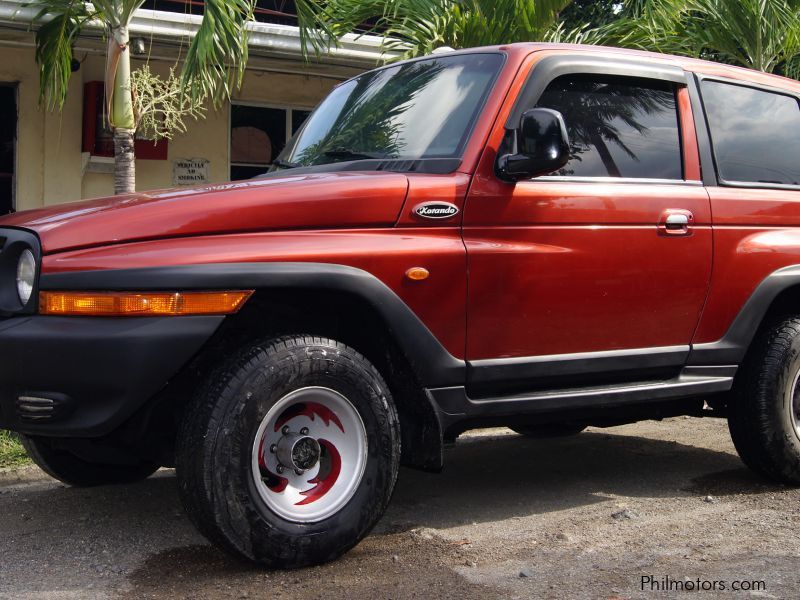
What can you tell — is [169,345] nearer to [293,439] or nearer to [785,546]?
[293,439]

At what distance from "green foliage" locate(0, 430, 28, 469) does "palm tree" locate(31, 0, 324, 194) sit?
321 cm

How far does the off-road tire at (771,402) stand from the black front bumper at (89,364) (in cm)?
264

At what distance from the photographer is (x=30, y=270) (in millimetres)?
3531

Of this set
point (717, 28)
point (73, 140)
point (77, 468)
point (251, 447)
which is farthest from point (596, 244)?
point (73, 140)

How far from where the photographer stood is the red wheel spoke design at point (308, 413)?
374 centimetres

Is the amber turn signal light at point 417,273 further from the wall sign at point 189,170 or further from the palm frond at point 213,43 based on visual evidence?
the wall sign at point 189,170

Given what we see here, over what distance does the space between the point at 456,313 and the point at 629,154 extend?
117cm

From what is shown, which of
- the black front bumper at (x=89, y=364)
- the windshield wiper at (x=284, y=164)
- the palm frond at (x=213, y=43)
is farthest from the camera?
the palm frond at (x=213, y=43)

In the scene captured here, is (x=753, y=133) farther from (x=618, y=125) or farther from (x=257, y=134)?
(x=257, y=134)

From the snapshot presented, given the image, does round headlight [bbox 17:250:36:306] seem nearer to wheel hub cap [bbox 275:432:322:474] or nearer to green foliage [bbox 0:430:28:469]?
wheel hub cap [bbox 275:432:322:474]

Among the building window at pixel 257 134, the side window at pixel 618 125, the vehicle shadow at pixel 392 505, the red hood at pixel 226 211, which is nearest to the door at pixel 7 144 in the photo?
the building window at pixel 257 134

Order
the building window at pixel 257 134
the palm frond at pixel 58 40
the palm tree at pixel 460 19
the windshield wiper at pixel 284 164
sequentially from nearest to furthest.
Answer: the windshield wiper at pixel 284 164 < the palm frond at pixel 58 40 < the palm tree at pixel 460 19 < the building window at pixel 257 134

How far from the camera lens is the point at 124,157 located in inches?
337

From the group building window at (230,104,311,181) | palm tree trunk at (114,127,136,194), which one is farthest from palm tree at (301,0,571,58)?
building window at (230,104,311,181)
